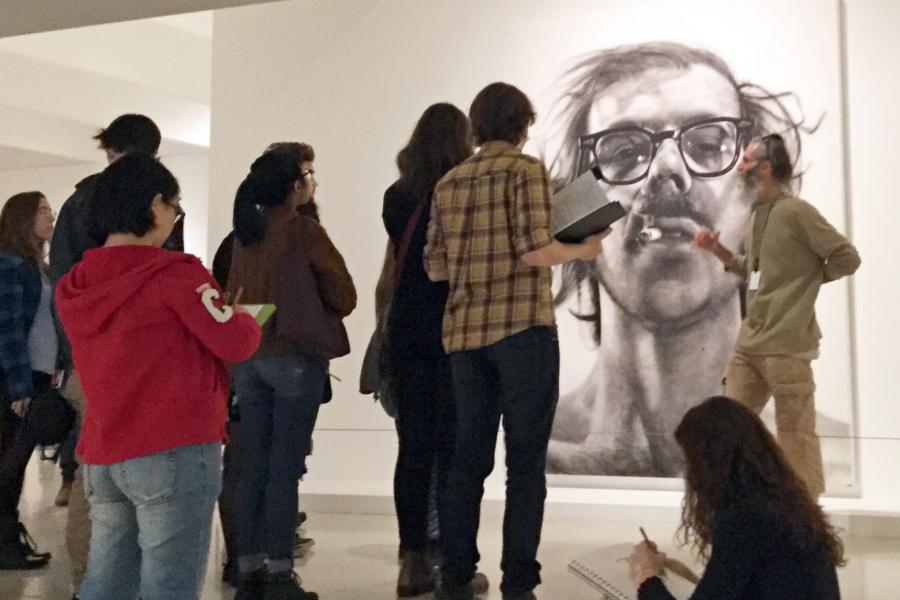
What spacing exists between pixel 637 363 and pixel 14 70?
578 cm

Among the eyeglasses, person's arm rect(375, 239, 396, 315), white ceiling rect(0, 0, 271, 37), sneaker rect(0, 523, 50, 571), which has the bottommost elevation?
sneaker rect(0, 523, 50, 571)

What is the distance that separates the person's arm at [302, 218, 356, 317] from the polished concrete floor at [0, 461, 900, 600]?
1.05 meters

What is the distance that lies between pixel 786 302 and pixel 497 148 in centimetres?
159

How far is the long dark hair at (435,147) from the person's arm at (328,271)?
42cm

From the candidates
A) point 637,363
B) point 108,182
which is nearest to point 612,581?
point 108,182

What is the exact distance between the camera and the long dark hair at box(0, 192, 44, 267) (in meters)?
4.90

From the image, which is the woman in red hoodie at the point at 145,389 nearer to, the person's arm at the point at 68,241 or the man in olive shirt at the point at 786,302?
the person's arm at the point at 68,241

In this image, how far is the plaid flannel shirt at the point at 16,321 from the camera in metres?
4.62

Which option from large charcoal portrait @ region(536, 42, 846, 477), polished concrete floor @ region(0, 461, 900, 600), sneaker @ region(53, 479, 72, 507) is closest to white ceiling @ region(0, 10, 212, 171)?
sneaker @ region(53, 479, 72, 507)

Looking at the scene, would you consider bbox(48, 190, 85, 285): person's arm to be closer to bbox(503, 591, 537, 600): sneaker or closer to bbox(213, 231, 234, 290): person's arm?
bbox(213, 231, 234, 290): person's arm

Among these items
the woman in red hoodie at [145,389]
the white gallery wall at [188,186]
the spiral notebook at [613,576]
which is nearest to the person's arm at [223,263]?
the woman in red hoodie at [145,389]

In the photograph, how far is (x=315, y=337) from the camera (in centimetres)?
362

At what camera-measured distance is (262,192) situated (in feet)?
12.1

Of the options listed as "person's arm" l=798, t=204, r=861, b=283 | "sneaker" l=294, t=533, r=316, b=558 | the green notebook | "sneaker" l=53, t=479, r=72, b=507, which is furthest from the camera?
"sneaker" l=53, t=479, r=72, b=507
